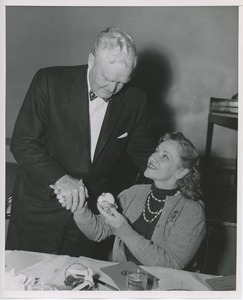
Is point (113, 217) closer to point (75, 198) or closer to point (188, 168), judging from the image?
point (75, 198)

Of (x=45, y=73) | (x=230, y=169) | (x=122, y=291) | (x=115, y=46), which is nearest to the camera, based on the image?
(x=122, y=291)

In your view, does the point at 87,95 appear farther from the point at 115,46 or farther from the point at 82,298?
the point at 82,298

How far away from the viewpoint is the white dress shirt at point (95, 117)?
1775 mm

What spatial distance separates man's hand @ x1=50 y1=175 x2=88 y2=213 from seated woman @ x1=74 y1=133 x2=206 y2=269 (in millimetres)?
43

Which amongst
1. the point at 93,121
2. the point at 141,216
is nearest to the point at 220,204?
the point at 141,216

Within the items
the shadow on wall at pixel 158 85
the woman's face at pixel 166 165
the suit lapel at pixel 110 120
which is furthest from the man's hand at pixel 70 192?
the shadow on wall at pixel 158 85

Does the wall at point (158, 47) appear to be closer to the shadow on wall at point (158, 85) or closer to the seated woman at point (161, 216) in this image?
the shadow on wall at point (158, 85)

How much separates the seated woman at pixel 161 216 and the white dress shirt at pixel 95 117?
0.91 ft

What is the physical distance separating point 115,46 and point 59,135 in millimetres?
482

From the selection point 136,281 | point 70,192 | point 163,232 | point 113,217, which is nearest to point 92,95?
point 70,192

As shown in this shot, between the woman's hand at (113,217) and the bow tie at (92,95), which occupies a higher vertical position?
the bow tie at (92,95)

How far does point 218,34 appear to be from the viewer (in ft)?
6.22

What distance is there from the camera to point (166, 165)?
177 cm

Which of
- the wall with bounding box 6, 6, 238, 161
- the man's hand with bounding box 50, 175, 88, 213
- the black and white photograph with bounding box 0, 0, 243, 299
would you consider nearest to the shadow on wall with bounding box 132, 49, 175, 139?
the wall with bounding box 6, 6, 238, 161
